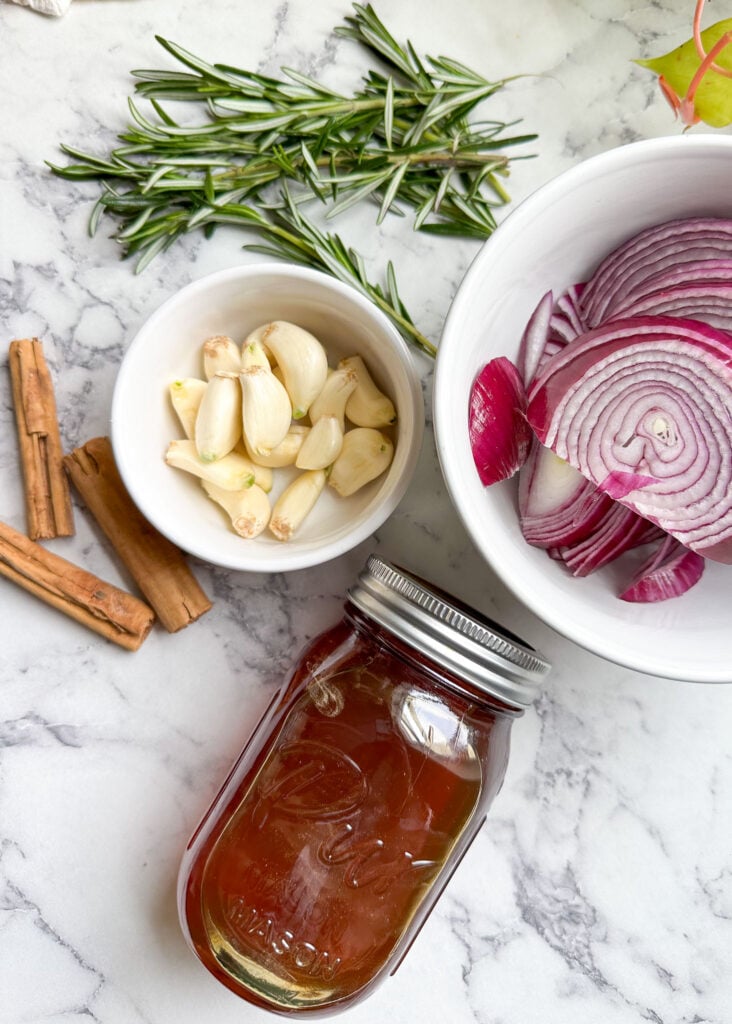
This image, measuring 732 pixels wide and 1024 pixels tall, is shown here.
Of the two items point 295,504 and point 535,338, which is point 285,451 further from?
point 535,338

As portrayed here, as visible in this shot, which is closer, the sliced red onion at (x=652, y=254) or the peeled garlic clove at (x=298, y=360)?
the sliced red onion at (x=652, y=254)

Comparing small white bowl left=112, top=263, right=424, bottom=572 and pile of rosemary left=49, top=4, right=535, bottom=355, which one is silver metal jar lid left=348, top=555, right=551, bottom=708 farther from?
pile of rosemary left=49, top=4, right=535, bottom=355

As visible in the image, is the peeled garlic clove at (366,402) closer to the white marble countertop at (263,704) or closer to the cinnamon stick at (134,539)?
the white marble countertop at (263,704)

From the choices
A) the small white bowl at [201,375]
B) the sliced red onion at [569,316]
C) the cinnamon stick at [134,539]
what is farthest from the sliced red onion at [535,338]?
the cinnamon stick at [134,539]

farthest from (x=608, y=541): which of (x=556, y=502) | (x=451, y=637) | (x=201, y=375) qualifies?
(x=201, y=375)

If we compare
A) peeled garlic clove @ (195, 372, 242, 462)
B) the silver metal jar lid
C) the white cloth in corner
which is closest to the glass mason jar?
the silver metal jar lid

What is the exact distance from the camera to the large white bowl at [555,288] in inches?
30.1

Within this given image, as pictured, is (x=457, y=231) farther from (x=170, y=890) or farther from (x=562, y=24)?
(x=170, y=890)

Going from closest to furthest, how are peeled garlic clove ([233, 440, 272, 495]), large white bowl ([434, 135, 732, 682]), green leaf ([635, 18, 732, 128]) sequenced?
large white bowl ([434, 135, 732, 682]), green leaf ([635, 18, 732, 128]), peeled garlic clove ([233, 440, 272, 495])

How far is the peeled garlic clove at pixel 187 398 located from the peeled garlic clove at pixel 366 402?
0.53 ft

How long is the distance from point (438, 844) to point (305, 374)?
52 centimetres

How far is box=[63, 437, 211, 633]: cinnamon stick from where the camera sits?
3.28ft

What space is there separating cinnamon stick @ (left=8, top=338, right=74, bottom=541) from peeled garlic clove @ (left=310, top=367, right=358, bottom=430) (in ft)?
1.03

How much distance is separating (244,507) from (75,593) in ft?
0.74
